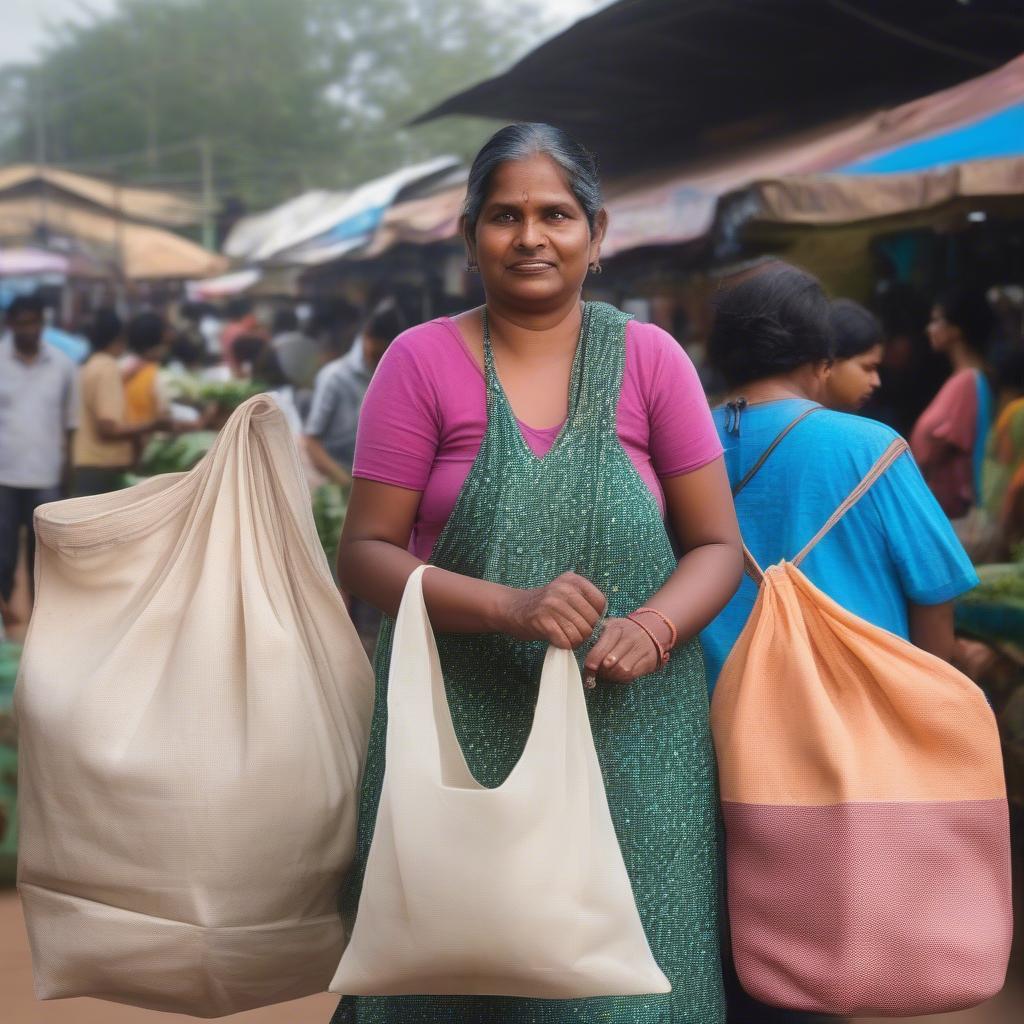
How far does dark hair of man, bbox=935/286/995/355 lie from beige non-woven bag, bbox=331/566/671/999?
15.0 ft

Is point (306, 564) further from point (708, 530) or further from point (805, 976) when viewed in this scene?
point (805, 976)

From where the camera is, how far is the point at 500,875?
67.2 inches

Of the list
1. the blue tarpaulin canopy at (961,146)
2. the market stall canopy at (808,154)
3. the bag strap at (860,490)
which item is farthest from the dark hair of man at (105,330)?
the bag strap at (860,490)

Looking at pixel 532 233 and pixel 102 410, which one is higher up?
pixel 532 233

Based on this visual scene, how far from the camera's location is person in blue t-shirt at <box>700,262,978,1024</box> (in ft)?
8.00

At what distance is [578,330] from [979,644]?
2007 millimetres

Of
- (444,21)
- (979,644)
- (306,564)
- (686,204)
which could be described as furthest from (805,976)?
(444,21)

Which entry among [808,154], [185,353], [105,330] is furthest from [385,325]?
[185,353]

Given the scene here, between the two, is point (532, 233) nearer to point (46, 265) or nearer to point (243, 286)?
point (243, 286)

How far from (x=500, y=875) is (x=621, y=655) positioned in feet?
1.05

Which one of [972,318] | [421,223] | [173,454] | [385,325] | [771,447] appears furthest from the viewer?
[421,223]

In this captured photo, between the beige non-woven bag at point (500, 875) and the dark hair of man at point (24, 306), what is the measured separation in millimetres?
6042

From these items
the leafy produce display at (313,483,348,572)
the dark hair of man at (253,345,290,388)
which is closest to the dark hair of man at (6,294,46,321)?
the leafy produce display at (313,483,348,572)

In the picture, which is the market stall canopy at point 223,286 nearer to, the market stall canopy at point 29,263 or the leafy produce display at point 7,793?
the market stall canopy at point 29,263
